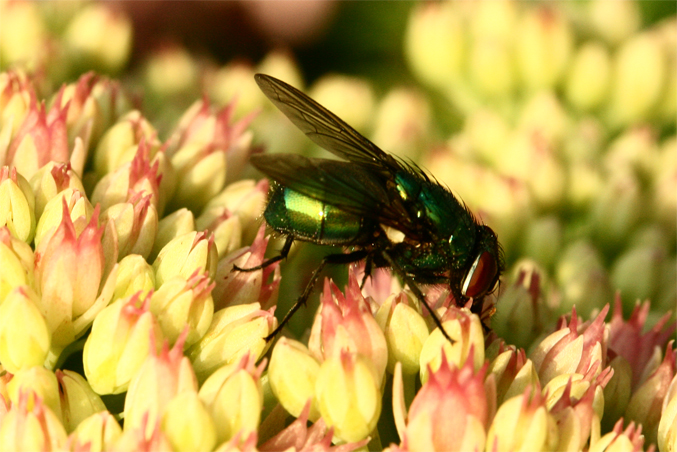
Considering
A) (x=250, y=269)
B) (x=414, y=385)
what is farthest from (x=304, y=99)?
(x=414, y=385)

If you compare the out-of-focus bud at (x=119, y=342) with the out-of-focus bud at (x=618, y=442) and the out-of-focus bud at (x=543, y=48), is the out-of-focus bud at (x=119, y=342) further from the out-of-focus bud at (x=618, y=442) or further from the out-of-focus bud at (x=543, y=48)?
the out-of-focus bud at (x=543, y=48)

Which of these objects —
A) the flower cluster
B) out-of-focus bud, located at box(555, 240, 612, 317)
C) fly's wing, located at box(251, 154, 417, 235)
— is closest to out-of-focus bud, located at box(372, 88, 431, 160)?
the flower cluster

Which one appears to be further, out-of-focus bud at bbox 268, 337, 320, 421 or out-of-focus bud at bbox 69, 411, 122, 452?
out-of-focus bud at bbox 268, 337, 320, 421

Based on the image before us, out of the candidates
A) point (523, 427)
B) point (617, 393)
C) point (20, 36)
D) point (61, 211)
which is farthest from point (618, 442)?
point (20, 36)

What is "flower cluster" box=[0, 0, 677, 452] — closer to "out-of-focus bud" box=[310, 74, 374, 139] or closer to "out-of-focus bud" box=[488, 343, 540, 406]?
"out-of-focus bud" box=[488, 343, 540, 406]

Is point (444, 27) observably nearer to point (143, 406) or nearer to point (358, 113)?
point (358, 113)

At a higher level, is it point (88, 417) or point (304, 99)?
point (304, 99)

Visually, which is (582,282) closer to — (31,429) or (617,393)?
(617,393)
